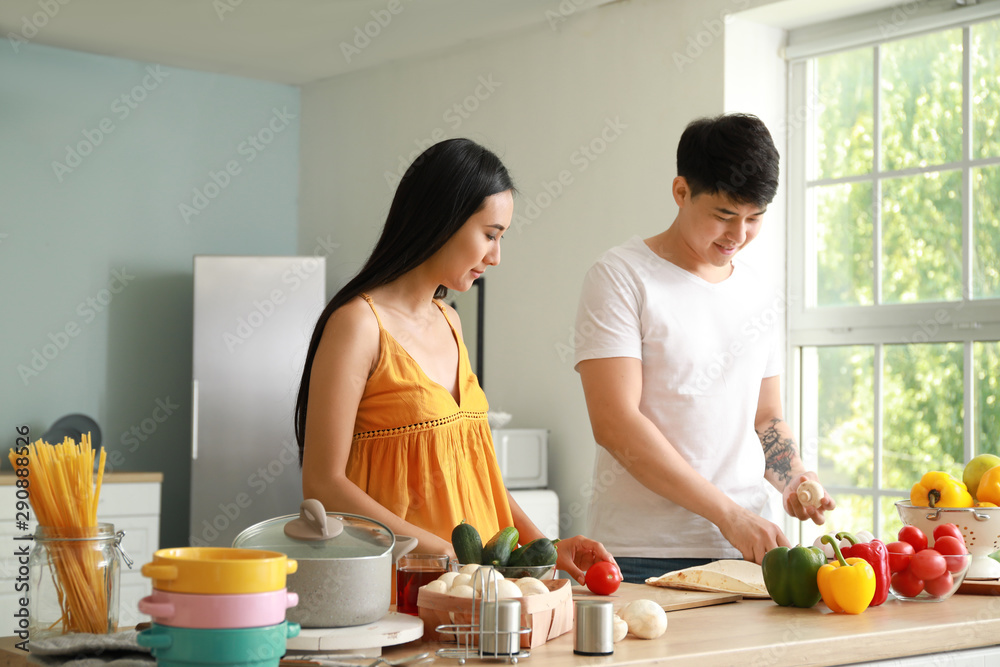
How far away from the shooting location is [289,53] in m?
4.16

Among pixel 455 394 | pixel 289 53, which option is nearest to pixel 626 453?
pixel 455 394

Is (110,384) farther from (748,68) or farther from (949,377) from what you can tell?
(949,377)

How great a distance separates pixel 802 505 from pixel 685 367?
29 centimetres

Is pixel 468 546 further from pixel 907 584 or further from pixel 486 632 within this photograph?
pixel 907 584

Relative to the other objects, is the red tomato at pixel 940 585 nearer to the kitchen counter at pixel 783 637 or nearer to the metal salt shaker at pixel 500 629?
the kitchen counter at pixel 783 637

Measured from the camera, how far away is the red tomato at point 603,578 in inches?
52.6

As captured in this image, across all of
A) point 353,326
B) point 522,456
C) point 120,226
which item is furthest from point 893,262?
point 120,226

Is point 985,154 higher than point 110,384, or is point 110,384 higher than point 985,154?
point 985,154

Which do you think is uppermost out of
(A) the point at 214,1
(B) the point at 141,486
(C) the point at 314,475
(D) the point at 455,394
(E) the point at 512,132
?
(A) the point at 214,1

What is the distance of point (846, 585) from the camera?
128cm

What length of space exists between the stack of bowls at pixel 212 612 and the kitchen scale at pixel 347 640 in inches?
3.9

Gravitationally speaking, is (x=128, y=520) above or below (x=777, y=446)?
below

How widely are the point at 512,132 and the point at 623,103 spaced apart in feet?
1.74

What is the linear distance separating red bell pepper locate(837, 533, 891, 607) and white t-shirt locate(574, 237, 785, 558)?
1.15 feet
